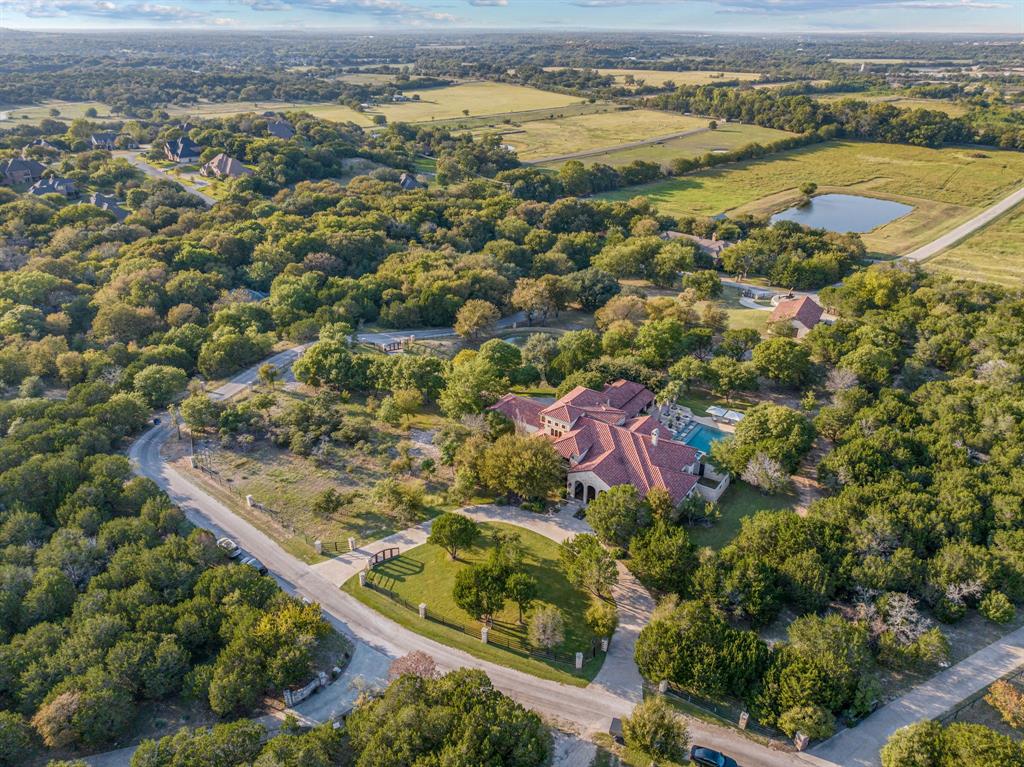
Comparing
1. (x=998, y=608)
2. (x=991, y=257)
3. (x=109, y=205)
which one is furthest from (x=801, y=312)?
(x=109, y=205)

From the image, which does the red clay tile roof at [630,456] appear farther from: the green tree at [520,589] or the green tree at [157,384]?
the green tree at [157,384]

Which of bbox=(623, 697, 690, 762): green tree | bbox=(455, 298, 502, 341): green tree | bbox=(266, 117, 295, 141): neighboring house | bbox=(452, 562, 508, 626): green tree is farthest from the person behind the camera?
bbox=(266, 117, 295, 141): neighboring house

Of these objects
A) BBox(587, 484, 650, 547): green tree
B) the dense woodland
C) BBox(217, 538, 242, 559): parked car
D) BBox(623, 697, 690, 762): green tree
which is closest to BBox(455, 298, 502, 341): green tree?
the dense woodland

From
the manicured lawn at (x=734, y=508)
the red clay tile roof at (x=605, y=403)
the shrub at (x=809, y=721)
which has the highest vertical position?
the red clay tile roof at (x=605, y=403)

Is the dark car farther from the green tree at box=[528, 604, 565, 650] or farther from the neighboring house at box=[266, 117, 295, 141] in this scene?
the neighboring house at box=[266, 117, 295, 141]

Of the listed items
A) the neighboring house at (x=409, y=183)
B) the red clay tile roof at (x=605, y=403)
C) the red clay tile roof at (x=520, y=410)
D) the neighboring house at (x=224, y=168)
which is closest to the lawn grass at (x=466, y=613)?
the red clay tile roof at (x=605, y=403)

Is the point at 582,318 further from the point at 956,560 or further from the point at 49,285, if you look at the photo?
the point at 49,285
